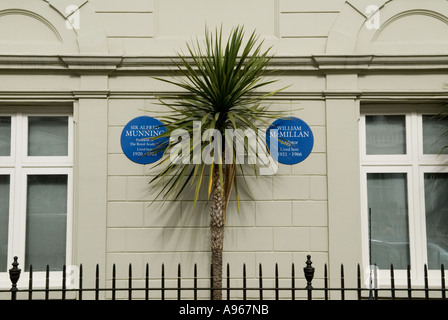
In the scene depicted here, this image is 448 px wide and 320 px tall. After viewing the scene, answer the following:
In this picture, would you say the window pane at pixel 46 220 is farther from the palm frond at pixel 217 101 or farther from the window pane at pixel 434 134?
the window pane at pixel 434 134

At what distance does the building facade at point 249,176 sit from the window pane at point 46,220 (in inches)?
0.6

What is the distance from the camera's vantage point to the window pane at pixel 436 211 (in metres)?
5.18

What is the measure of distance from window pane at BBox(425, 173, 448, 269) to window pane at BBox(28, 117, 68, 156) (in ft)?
14.0

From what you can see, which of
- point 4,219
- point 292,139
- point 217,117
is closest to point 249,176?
point 292,139

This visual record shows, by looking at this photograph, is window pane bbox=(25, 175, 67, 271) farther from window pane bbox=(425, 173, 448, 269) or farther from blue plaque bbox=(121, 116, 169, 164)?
window pane bbox=(425, 173, 448, 269)

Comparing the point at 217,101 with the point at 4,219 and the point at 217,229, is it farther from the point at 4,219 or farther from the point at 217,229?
the point at 4,219

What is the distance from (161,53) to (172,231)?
6.59ft

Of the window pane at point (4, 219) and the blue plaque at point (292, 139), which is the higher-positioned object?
the blue plaque at point (292, 139)

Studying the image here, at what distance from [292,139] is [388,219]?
1471mm

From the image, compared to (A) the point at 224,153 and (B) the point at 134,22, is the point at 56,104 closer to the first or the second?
(B) the point at 134,22

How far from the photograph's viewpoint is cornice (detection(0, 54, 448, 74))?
504cm

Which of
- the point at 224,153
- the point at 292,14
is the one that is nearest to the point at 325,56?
the point at 292,14

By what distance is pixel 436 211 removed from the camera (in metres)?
5.21

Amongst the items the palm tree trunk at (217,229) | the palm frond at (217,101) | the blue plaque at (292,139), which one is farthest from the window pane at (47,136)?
the blue plaque at (292,139)
